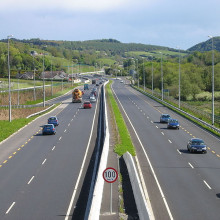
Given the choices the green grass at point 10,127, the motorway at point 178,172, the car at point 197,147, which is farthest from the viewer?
the green grass at point 10,127

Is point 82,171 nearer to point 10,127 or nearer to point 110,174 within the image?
point 110,174

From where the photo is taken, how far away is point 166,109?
85.4m

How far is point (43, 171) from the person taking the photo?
1253 inches

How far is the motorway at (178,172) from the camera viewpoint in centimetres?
2247

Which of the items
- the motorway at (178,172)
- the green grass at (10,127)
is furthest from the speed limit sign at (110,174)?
the green grass at (10,127)

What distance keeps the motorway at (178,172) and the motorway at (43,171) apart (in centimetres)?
448

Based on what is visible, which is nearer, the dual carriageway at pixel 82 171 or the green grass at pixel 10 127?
the dual carriageway at pixel 82 171

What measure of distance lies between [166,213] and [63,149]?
21.5 m

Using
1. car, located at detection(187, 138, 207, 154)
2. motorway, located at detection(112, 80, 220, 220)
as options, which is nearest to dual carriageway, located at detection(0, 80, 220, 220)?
motorway, located at detection(112, 80, 220, 220)

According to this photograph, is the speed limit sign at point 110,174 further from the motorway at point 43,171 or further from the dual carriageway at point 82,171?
the dual carriageway at point 82,171

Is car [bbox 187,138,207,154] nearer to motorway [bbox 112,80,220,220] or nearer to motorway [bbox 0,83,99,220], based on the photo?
motorway [bbox 112,80,220,220]

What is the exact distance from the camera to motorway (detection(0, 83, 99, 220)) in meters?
22.5

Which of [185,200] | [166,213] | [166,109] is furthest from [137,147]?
[166,109]

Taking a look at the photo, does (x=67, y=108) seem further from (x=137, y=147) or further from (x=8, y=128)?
(x=137, y=147)
